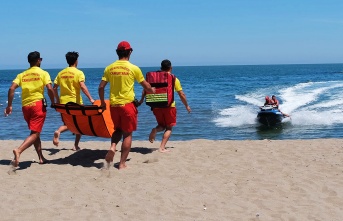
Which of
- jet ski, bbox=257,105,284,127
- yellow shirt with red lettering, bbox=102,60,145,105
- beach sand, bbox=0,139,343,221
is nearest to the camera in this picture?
beach sand, bbox=0,139,343,221

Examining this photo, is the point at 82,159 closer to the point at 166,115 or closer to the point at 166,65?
the point at 166,115

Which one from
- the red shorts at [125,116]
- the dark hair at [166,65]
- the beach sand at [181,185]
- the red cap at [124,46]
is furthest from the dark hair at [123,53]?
the beach sand at [181,185]

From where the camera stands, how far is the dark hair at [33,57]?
23.1 feet

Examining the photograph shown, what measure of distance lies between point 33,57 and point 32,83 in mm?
411

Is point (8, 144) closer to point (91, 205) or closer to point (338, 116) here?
point (91, 205)

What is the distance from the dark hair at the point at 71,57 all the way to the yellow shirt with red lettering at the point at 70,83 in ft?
0.34

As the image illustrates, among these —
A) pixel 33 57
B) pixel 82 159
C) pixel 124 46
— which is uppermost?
pixel 124 46

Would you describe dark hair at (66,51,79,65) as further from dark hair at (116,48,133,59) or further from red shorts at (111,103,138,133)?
red shorts at (111,103,138,133)

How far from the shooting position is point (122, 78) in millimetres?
6684

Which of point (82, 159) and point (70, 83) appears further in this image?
point (82, 159)

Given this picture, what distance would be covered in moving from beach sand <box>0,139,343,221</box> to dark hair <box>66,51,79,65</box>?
1.73 metres

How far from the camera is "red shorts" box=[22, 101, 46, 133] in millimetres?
6977

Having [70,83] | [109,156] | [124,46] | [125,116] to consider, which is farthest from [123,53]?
[109,156]

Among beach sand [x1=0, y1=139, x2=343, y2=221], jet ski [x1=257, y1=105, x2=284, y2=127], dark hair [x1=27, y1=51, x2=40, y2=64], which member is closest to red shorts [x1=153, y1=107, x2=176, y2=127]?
beach sand [x1=0, y1=139, x2=343, y2=221]
